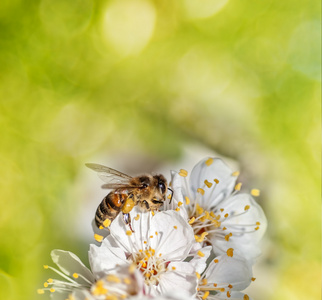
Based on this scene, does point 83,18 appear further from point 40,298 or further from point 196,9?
point 40,298

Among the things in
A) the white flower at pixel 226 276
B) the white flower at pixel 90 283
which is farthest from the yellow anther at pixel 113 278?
the white flower at pixel 226 276

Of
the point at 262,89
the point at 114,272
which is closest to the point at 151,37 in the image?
the point at 262,89

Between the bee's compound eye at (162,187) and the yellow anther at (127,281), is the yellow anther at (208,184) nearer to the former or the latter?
the bee's compound eye at (162,187)

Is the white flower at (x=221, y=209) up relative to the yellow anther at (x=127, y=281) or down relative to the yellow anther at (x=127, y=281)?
up

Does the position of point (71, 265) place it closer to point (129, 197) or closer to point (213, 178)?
point (129, 197)

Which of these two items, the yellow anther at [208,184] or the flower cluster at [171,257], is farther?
the yellow anther at [208,184]

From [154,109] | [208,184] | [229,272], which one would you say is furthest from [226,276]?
[154,109]
